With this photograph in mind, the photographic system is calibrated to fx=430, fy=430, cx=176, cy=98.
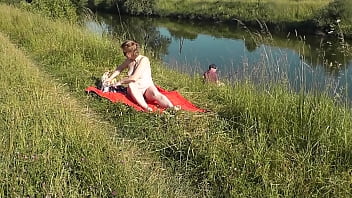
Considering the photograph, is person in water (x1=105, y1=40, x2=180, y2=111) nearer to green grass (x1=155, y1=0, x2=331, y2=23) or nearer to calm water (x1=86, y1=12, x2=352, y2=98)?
calm water (x1=86, y1=12, x2=352, y2=98)

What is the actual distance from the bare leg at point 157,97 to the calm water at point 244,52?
1260 millimetres

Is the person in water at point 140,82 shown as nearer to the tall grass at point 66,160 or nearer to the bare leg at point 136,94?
the bare leg at point 136,94

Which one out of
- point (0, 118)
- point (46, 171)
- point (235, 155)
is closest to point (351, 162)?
point (235, 155)

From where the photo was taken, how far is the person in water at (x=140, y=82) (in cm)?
586

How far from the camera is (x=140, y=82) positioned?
6180 mm

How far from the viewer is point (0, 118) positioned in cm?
449

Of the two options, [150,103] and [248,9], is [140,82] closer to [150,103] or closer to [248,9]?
[150,103]

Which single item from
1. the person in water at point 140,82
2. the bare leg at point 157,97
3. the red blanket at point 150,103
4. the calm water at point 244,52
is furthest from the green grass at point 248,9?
the bare leg at point 157,97

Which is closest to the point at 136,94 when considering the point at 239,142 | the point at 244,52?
the point at 239,142

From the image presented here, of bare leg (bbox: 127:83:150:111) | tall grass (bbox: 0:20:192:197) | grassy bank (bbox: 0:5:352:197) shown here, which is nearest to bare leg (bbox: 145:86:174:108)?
bare leg (bbox: 127:83:150:111)

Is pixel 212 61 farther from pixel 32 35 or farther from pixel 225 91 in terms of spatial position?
pixel 225 91

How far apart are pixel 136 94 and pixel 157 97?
297 millimetres

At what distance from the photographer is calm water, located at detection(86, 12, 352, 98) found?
528 centimetres

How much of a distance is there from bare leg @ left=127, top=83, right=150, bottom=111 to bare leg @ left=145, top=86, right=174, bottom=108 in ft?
0.39
